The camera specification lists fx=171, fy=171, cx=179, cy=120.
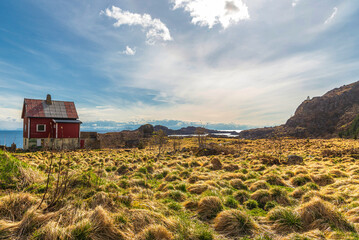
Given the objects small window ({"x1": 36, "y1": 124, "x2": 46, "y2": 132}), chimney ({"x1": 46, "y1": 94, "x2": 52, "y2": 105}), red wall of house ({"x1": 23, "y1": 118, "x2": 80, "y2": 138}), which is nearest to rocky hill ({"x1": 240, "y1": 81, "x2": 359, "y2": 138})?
red wall of house ({"x1": 23, "y1": 118, "x2": 80, "y2": 138})

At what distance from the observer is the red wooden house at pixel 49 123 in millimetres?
29105

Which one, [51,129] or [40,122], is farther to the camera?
[51,129]

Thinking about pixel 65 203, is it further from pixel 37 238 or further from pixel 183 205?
pixel 183 205

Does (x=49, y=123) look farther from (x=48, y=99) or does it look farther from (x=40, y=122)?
(x=48, y=99)

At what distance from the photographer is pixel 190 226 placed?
4.68 meters

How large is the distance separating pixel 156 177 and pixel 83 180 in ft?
15.5

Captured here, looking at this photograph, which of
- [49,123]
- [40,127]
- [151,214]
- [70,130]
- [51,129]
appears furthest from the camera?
[70,130]

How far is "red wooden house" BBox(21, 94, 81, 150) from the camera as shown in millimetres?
29105

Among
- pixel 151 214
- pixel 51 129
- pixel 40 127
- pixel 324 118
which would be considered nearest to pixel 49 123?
pixel 51 129

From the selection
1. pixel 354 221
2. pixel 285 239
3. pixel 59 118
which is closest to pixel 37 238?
pixel 285 239

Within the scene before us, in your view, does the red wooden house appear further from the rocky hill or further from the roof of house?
the rocky hill

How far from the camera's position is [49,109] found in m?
31.8

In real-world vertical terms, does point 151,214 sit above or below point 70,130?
below

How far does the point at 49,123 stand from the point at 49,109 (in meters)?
2.85
